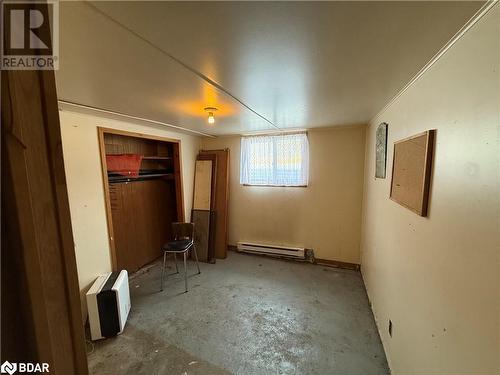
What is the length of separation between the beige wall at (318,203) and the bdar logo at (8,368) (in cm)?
338

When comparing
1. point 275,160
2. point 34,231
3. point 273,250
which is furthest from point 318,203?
point 34,231

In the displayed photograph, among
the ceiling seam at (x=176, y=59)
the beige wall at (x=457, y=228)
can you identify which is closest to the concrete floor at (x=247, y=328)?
the beige wall at (x=457, y=228)

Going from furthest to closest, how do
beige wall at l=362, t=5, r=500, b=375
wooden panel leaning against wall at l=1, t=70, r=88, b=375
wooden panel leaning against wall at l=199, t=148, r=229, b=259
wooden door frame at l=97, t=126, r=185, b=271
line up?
wooden panel leaning against wall at l=199, t=148, r=229, b=259 → wooden door frame at l=97, t=126, r=185, b=271 → beige wall at l=362, t=5, r=500, b=375 → wooden panel leaning against wall at l=1, t=70, r=88, b=375

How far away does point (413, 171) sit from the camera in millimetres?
1320

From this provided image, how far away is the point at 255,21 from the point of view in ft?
2.57

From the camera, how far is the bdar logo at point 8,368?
16.4 inches

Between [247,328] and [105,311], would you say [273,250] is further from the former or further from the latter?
[105,311]

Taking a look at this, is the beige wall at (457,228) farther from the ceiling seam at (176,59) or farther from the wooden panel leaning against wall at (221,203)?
the wooden panel leaning against wall at (221,203)

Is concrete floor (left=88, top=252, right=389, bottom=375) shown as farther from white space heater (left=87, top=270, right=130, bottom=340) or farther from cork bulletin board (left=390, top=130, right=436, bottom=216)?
cork bulletin board (left=390, top=130, right=436, bottom=216)

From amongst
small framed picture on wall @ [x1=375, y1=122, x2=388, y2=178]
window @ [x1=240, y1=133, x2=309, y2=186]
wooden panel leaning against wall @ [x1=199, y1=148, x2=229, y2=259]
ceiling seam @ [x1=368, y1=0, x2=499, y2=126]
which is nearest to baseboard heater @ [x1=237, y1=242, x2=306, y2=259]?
wooden panel leaning against wall @ [x1=199, y1=148, x2=229, y2=259]

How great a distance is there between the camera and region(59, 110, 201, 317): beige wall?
214cm

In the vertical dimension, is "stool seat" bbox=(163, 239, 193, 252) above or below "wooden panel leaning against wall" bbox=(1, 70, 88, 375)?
below

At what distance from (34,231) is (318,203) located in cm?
340

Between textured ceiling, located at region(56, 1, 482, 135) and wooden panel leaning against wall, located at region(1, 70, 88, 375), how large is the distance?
499 millimetres
